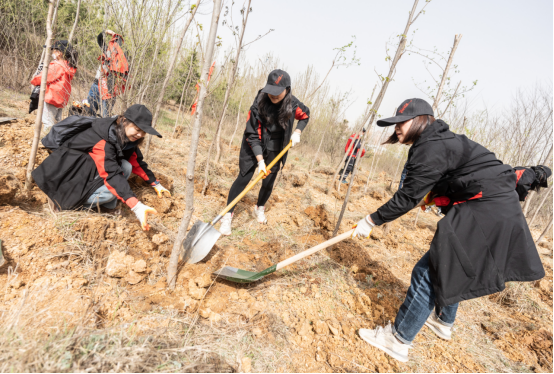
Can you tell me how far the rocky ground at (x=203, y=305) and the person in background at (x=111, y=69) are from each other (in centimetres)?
108

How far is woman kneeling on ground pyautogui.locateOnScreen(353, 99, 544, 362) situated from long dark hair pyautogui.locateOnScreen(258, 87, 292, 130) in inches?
47.4

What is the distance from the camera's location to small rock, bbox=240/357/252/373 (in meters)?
1.45

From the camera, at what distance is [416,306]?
1756mm

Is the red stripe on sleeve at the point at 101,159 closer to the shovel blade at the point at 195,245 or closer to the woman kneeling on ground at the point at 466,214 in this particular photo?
the shovel blade at the point at 195,245

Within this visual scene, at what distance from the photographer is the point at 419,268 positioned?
181 centimetres

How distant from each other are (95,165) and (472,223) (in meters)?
3.01

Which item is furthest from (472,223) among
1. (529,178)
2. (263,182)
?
(263,182)

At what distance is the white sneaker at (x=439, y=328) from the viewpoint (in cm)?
210

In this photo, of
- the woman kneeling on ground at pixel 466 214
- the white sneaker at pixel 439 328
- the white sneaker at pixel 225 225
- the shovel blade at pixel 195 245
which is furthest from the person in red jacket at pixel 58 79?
the white sneaker at pixel 439 328

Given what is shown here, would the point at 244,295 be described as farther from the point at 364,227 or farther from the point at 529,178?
the point at 529,178

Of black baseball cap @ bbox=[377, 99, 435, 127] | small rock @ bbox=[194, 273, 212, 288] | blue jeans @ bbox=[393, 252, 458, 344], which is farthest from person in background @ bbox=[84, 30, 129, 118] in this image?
blue jeans @ bbox=[393, 252, 458, 344]

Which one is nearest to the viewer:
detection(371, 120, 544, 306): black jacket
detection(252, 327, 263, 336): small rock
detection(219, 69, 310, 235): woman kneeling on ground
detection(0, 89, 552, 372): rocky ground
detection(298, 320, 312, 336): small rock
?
detection(0, 89, 552, 372): rocky ground

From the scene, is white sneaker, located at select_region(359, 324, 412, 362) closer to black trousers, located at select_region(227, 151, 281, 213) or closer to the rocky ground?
the rocky ground

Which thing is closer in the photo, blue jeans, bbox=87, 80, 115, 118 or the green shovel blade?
the green shovel blade
